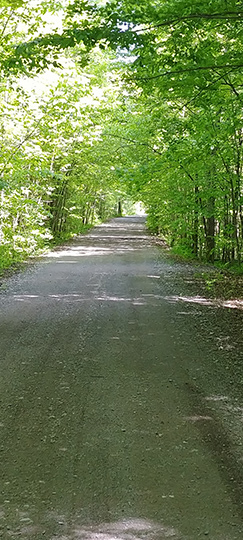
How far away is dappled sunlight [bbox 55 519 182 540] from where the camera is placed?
105 inches

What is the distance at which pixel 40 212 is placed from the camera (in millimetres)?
17750

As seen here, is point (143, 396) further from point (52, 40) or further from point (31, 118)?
point (31, 118)

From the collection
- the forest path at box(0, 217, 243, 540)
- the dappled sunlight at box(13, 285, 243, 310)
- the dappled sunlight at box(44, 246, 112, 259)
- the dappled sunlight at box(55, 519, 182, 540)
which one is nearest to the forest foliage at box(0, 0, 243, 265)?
the dappled sunlight at box(44, 246, 112, 259)

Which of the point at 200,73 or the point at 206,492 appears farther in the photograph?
the point at 200,73

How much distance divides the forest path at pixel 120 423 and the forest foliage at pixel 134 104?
3872 millimetres

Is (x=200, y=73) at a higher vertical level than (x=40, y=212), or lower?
higher

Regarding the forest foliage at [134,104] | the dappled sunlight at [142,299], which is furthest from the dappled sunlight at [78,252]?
the dappled sunlight at [142,299]

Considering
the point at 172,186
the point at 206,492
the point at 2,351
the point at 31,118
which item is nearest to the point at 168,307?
the point at 2,351

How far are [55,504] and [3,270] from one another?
34.4 ft

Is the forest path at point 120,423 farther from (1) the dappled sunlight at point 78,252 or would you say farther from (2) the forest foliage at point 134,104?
(1) the dappled sunlight at point 78,252

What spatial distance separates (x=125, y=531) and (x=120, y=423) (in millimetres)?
1371

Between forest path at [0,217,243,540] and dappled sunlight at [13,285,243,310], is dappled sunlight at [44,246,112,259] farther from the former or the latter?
forest path at [0,217,243,540]

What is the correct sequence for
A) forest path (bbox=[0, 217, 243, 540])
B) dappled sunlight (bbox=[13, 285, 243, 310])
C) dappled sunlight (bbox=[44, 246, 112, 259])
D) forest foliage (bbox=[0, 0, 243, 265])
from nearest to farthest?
forest path (bbox=[0, 217, 243, 540]), forest foliage (bbox=[0, 0, 243, 265]), dappled sunlight (bbox=[13, 285, 243, 310]), dappled sunlight (bbox=[44, 246, 112, 259])

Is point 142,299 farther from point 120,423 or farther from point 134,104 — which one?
point 134,104
